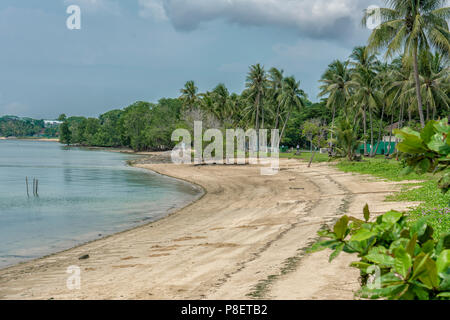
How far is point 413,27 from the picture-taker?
69.2 ft

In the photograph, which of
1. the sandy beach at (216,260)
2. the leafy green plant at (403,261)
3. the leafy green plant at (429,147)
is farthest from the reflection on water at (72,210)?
the leafy green plant at (429,147)

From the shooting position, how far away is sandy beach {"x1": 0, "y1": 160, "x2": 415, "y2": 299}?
18.0ft

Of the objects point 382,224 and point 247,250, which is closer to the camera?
point 382,224

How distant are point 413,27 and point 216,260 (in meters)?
19.6

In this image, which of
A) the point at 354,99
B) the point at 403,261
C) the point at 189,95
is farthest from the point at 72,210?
the point at 189,95

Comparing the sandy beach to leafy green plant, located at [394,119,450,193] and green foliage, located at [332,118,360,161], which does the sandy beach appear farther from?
green foliage, located at [332,118,360,161]

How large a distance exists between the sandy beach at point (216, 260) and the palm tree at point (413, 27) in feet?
29.7

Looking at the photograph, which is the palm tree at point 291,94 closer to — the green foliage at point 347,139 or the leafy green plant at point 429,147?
the green foliage at point 347,139

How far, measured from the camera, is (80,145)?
139375 millimetres

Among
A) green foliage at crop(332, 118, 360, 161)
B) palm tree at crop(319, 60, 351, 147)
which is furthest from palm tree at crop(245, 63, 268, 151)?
green foliage at crop(332, 118, 360, 161)

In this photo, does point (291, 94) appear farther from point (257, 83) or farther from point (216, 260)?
point (216, 260)

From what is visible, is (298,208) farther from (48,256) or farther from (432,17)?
→ (432,17)
